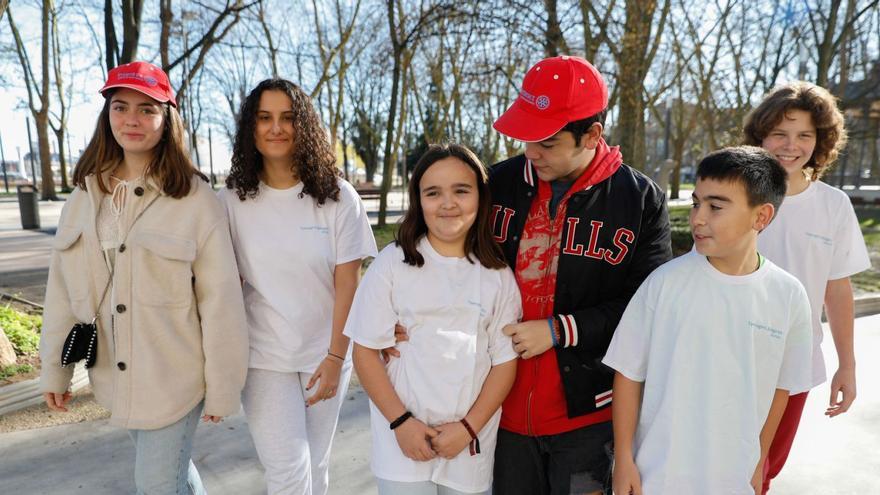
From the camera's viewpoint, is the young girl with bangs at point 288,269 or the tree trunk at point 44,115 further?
the tree trunk at point 44,115

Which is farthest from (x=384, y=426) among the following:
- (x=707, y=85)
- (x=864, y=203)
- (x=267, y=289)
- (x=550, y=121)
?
(x=864, y=203)

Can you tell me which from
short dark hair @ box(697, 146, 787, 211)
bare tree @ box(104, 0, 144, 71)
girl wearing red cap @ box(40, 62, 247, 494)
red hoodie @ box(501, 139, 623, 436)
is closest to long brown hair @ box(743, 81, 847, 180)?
short dark hair @ box(697, 146, 787, 211)

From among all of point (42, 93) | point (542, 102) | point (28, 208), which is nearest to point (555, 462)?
point (542, 102)

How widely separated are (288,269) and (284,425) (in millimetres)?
603

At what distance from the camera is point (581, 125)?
6.25 ft

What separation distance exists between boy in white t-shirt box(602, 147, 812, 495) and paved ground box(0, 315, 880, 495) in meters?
1.88

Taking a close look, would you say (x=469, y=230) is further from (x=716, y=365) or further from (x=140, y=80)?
(x=140, y=80)

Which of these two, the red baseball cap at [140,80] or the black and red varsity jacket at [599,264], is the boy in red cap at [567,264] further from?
the red baseball cap at [140,80]

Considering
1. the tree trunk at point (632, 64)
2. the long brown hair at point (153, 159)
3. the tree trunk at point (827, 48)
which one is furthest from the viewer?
the tree trunk at point (827, 48)

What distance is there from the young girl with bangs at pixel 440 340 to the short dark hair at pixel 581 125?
338 millimetres

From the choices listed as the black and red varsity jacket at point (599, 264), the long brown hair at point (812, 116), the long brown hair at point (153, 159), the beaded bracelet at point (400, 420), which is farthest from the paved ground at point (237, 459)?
the long brown hair at point (812, 116)

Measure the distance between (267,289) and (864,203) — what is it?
26.7 metres

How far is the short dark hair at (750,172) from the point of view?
5.45ft

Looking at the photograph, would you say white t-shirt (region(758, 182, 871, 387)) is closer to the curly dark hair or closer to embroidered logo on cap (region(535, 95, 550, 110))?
embroidered logo on cap (region(535, 95, 550, 110))
